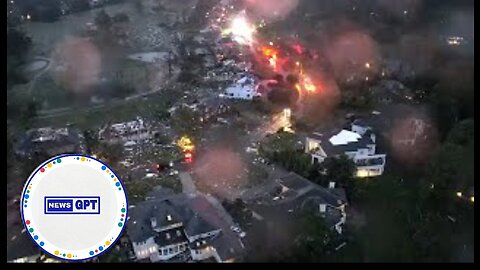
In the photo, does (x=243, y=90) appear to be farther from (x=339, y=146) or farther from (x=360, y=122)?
(x=339, y=146)

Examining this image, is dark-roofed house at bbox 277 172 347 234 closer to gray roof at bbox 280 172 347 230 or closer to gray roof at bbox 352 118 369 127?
gray roof at bbox 280 172 347 230

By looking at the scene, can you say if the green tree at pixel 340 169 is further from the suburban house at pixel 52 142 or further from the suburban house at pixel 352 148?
the suburban house at pixel 52 142

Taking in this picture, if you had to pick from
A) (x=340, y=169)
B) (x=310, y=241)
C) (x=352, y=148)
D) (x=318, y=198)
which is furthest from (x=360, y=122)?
(x=310, y=241)

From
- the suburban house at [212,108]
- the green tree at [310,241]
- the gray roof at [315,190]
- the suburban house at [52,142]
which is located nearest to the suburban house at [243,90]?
the suburban house at [212,108]

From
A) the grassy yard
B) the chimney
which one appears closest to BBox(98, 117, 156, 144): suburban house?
the grassy yard

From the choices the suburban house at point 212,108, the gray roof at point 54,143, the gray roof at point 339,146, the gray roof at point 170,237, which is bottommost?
the gray roof at point 170,237

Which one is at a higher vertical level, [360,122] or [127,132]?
[127,132]
